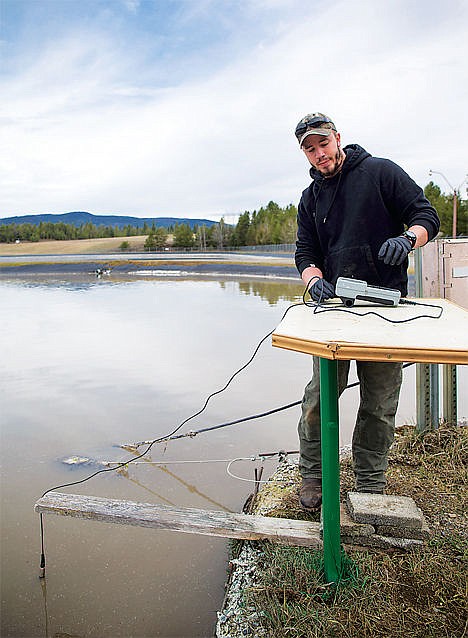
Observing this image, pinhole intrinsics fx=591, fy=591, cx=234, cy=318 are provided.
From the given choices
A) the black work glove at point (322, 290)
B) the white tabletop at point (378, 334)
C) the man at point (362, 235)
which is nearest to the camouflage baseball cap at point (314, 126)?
the man at point (362, 235)

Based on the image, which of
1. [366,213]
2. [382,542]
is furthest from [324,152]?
[382,542]

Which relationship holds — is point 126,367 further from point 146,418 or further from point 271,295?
point 271,295

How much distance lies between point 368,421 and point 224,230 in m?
83.6

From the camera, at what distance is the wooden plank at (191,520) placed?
7.95ft

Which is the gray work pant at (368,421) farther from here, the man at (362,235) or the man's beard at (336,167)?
the man's beard at (336,167)

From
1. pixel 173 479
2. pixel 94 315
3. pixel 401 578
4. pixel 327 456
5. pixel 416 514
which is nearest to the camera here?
pixel 327 456

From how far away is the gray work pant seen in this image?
102 inches

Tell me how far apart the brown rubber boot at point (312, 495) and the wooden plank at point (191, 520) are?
0.30 metres

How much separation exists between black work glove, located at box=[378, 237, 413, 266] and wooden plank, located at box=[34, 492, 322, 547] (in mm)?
1146

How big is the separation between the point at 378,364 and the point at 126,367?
485 cm

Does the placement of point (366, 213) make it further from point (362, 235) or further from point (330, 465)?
point (330, 465)

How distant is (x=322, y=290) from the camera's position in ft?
8.48

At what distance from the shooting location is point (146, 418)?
16.7ft

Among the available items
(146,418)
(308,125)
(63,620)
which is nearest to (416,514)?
(63,620)
